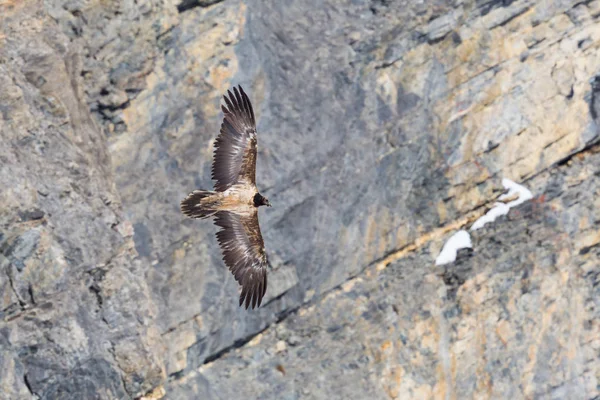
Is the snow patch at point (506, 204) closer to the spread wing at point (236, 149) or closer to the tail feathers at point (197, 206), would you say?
the spread wing at point (236, 149)

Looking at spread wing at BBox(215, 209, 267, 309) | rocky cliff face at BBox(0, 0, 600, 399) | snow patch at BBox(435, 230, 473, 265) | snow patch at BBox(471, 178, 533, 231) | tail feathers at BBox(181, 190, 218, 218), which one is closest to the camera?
tail feathers at BBox(181, 190, 218, 218)

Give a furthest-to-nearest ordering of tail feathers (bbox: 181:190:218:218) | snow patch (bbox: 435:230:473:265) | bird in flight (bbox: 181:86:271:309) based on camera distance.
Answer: snow patch (bbox: 435:230:473:265)
bird in flight (bbox: 181:86:271:309)
tail feathers (bbox: 181:190:218:218)

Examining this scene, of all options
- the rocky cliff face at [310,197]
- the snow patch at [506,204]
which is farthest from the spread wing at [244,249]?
the snow patch at [506,204]

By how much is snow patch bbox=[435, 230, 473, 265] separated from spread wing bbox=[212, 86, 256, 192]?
5481 millimetres

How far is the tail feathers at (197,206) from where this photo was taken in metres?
21.0

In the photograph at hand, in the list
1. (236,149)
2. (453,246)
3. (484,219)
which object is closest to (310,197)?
(453,246)

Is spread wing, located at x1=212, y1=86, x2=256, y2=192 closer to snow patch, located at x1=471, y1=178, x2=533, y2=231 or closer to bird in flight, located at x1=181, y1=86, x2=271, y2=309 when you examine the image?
bird in flight, located at x1=181, y1=86, x2=271, y2=309

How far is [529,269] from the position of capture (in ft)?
85.1

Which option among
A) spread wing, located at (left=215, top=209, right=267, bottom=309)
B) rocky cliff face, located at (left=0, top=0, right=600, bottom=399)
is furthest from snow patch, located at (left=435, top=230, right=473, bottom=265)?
spread wing, located at (left=215, top=209, right=267, bottom=309)

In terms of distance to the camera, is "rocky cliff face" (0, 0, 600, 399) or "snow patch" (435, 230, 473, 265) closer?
"rocky cliff face" (0, 0, 600, 399)

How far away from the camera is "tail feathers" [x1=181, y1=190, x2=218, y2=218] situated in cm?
2100

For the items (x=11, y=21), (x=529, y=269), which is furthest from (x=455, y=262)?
(x=11, y=21)

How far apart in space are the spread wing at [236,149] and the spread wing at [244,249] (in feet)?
2.05

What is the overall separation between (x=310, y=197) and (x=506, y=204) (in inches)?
162
